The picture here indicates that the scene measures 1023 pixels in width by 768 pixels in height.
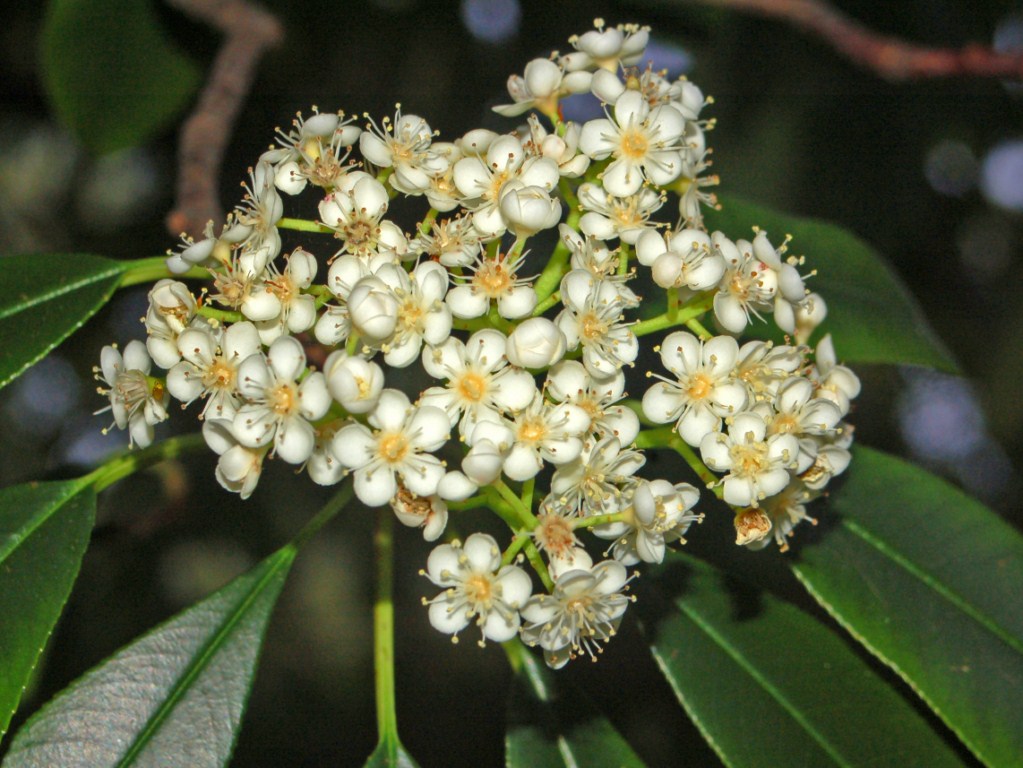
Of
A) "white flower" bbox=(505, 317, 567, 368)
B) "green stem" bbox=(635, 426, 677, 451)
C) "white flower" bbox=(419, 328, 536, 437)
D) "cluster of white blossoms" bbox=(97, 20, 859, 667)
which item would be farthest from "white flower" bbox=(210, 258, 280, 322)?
"green stem" bbox=(635, 426, 677, 451)

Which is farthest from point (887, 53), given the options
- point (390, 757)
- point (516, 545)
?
point (390, 757)

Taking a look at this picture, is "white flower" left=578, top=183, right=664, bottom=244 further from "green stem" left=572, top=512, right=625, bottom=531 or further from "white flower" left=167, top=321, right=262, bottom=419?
"white flower" left=167, top=321, right=262, bottom=419

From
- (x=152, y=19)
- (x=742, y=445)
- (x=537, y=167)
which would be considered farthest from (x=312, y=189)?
(x=152, y=19)

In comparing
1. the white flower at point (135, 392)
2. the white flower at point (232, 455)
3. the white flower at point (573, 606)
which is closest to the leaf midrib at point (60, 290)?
the white flower at point (135, 392)

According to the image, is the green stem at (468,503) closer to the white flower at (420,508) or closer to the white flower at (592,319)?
the white flower at (420,508)

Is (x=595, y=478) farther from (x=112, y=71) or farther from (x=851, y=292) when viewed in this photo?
(x=112, y=71)

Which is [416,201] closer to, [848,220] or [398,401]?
[398,401]
